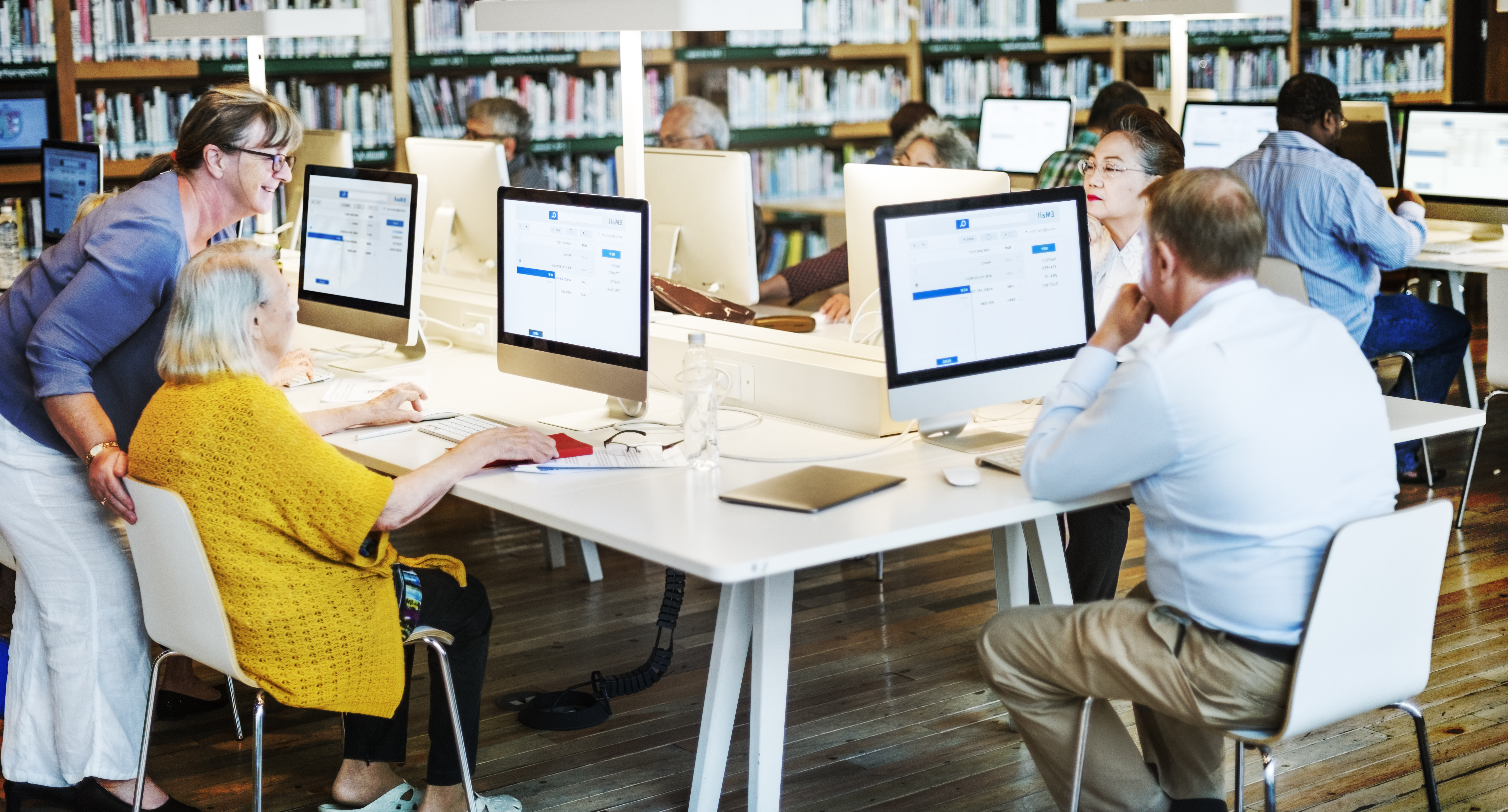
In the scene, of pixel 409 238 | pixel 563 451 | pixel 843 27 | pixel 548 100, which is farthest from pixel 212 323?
pixel 843 27

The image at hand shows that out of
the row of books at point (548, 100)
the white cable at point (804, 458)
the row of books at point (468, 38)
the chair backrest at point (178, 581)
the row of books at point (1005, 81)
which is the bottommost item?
the chair backrest at point (178, 581)

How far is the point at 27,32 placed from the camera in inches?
218

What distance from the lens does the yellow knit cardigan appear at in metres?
2.23

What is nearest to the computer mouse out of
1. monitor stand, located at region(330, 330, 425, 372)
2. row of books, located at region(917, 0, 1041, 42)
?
monitor stand, located at region(330, 330, 425, 372)

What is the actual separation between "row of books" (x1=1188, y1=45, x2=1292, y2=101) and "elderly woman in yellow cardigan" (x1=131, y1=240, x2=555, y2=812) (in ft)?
23.4

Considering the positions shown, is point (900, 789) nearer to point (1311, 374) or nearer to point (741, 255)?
point (1311, 374)

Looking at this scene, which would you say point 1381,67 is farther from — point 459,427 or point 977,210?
point 459,427

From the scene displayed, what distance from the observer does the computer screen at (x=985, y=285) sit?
2525 mm

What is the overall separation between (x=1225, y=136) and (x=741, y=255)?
2972 millimetres

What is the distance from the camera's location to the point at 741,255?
154 inches

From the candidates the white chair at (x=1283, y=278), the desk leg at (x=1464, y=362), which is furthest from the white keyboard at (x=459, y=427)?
the desk leg at (x=1464, y=362)

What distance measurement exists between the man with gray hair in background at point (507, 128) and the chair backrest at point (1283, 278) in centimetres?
277

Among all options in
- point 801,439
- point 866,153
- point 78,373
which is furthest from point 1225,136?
point 78,373

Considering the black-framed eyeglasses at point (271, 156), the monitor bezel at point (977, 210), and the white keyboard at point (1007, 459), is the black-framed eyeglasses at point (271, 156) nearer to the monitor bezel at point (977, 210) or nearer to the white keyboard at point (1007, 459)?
the monitor bezel at point (977, 210)
